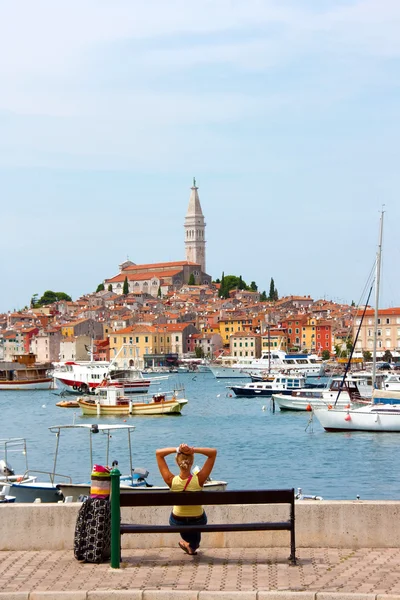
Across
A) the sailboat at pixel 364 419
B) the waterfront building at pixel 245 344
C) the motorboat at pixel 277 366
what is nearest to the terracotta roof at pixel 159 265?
the waterfront building at pixel 245 344

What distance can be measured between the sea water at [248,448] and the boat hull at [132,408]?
0.41 metres

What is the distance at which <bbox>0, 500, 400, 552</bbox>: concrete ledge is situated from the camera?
24.4 feet

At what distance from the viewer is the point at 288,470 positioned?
28.5 metres

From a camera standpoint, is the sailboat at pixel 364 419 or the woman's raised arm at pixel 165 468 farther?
the sailboat at pixel 364 419

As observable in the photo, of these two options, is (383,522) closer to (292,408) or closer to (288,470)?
(288,470)

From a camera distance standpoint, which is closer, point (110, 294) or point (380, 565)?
point (380, 565)

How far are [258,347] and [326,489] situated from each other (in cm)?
10510

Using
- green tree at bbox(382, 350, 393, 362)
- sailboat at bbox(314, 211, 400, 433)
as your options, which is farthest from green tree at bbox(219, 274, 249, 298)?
sailboat at bbox(314, 211, 400, 433)

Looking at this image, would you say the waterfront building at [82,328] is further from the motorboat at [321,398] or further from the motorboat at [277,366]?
the motorboat at [321,398]

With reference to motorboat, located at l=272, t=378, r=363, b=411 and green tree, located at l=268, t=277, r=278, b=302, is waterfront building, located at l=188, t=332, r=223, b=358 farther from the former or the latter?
motorboat, located at l=272, t=378, r=363, b=411

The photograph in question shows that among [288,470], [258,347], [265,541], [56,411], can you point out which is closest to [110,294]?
[258,347]

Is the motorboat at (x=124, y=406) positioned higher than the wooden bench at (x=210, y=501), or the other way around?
the wooden bench at (x=210, y=501)

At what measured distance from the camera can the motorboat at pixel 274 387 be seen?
2329 inches

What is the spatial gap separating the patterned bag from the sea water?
1615 cm
